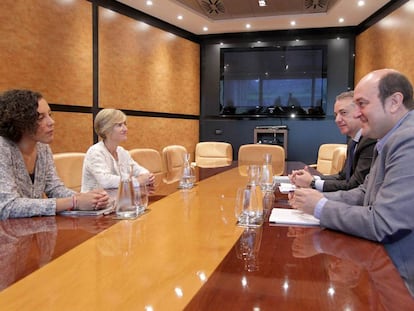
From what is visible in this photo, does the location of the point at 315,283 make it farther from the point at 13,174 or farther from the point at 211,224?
the point at 13,174

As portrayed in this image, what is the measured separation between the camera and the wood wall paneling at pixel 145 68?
17.4 ft

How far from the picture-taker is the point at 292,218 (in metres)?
1.49

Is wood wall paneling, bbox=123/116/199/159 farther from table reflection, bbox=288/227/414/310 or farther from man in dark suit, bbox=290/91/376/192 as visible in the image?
table reflection, bbox=288/227/414/310

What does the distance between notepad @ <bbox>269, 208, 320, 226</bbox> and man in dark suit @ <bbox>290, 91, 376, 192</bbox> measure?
28.7 inches

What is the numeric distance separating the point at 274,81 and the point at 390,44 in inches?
89.0

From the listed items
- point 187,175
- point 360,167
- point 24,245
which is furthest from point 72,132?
point 24,245

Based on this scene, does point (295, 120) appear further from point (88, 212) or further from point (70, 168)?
point (88, 212)

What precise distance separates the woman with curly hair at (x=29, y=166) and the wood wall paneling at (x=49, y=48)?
2.29 meters

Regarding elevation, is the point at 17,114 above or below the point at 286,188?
above

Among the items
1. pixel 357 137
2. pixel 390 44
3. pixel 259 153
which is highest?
pixel 390 44

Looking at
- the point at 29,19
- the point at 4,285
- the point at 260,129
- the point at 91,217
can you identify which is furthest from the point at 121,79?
the point at 4,285

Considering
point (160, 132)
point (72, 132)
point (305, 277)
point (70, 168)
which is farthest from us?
point (160, 132)

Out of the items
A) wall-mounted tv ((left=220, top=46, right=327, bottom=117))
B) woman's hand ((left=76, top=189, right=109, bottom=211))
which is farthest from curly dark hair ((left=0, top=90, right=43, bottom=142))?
wall-mounted tv ((left=220, top=46, right=327, bottom=117))

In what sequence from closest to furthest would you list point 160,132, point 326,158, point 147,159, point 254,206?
point 254,206 → point 147,159 → point 326,158 → point 160,132
